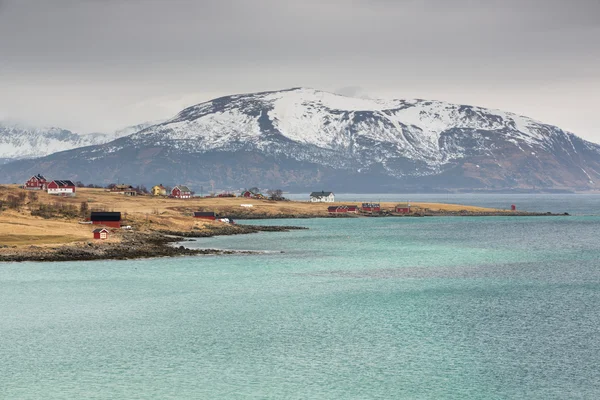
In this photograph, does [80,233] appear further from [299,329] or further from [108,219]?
[299,329]

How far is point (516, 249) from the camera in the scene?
402 feet

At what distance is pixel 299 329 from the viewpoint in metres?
54.5

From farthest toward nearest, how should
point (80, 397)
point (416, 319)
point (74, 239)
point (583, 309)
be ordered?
point (74, 239), point (583, 309), point (416, 319), point (80, 397)

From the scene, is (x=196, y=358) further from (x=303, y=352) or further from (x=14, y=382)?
(x=14, y=382)

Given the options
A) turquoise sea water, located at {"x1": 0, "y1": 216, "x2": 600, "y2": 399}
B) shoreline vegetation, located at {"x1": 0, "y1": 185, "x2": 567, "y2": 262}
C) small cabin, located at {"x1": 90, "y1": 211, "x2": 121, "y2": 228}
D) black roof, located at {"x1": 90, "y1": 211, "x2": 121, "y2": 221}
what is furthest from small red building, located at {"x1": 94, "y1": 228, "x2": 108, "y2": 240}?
black roof, located at {"x1": 90, "y1": 211, "x2": 121, "y2": 221}

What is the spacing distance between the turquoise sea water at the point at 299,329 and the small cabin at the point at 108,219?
39.5 m

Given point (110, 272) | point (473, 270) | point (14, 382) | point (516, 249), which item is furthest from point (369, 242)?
point (14, 382)

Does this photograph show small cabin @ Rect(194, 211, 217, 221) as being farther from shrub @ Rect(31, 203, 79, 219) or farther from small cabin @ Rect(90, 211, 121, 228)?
small cabin @ Rect(90, 211, 121, 228)

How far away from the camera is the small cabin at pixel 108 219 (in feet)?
440

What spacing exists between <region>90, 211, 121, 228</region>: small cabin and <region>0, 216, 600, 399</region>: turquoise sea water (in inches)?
1554

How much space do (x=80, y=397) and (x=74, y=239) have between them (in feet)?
247

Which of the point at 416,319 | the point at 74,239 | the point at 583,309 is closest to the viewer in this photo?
the point at 416,319

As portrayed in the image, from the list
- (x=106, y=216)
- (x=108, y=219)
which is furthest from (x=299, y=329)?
(x=106, y=216)

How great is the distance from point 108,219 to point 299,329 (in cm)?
8722
